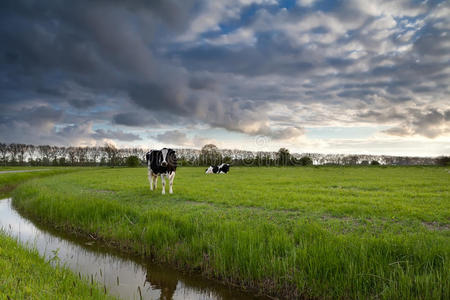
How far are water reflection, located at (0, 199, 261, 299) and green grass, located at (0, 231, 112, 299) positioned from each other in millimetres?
566

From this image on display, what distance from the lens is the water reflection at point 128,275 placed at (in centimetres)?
540

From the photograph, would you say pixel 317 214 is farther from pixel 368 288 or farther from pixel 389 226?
pixel 368 288

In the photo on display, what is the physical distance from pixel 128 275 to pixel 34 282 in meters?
2.36

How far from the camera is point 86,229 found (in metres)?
9.49

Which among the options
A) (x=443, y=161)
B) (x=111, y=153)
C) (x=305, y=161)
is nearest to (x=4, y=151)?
(x=111, y=153)

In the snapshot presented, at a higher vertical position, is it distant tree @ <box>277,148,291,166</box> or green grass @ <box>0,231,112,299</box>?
distant tree @ <box>277,148,291,166</box>

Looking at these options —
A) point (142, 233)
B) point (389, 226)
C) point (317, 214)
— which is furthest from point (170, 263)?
point (389, 226)

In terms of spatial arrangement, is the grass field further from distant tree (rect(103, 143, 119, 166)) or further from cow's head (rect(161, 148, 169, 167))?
distant tree (rect(103, 143, 119, 166))

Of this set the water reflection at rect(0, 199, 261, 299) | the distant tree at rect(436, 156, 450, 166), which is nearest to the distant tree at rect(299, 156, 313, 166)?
the distant tree at rect(436, 156, 450, 166)

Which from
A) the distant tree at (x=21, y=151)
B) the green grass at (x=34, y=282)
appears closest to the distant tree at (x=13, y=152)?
the distant tree at (x=21, y=151)

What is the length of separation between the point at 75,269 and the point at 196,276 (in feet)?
10.4

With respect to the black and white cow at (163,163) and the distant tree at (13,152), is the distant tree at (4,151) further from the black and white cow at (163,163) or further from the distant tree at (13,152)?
the black and white cow at (163,163)

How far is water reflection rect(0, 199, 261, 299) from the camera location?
5.40 metres

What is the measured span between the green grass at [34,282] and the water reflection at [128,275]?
1.86 feet
